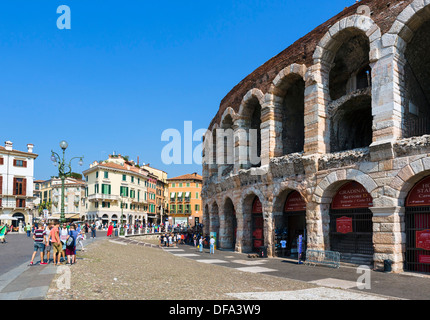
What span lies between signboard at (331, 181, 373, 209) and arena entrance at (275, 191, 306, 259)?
8.45 ft

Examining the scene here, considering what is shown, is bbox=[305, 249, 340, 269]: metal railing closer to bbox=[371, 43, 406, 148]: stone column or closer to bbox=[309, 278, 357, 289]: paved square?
bbox=[309, 278, 357, 289]: paved square

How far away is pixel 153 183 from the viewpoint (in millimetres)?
83688

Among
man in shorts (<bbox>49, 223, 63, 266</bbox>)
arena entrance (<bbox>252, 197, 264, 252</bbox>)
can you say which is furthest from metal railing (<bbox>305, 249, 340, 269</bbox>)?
man in shorts (<bbox>49, 223, 63, 266</bbox>)

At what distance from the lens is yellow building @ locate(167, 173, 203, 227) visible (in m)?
83.5

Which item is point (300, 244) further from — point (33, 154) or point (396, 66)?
point (33, 154)

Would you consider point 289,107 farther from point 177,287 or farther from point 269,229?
point 177,287

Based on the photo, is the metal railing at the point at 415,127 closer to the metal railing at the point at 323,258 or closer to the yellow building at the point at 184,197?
the metal railing at the point at 323,258

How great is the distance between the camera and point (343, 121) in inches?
779

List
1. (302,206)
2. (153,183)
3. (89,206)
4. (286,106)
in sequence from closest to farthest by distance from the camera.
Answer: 1. (302,206)
2. (286,106)
3. (89,206)
4. (153,183)

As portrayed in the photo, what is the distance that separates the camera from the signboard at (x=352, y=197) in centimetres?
1659

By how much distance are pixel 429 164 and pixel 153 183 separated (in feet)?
241

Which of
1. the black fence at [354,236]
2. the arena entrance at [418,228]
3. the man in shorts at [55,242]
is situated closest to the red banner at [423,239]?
the arena entrance at [418,228]
